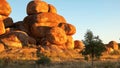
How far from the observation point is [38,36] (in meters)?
65.9

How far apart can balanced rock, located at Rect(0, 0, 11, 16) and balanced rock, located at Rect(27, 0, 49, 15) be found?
14.8 feet

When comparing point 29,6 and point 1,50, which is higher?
point 29,6

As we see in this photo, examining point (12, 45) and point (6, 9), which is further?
point (6, 9)

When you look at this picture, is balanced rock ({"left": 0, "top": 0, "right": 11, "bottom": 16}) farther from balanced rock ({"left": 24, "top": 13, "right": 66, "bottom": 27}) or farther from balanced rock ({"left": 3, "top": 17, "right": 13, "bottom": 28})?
balanced rock ({"left": 24, "top": 13, "right": 66, "bottom": 27})

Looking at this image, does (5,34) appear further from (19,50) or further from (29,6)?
(29,6)

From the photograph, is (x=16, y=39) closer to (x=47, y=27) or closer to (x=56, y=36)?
(x=56, y=36)

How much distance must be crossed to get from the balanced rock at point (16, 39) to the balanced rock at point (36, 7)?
8.69 m

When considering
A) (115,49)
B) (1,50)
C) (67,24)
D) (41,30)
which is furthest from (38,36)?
(115,49)

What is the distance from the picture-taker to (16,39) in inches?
2330

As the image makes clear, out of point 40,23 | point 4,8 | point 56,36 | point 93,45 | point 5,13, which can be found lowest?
point 93,45

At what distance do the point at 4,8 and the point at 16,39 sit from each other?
479 inches

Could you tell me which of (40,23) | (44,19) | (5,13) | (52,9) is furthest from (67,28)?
(5,13)

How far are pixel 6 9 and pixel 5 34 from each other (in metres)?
10.0

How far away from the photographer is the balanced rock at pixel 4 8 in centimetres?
6791
